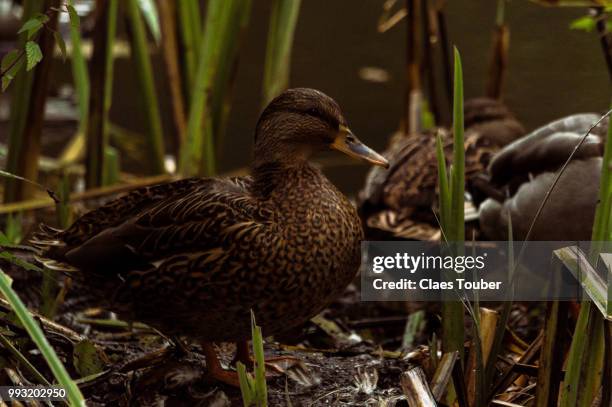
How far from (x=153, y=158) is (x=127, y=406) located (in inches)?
89.5

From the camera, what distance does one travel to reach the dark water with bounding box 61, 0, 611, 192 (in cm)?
591

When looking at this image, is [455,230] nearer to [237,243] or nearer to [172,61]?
[237,243]

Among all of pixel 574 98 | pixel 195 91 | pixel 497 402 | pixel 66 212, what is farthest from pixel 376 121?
pixel 497 402

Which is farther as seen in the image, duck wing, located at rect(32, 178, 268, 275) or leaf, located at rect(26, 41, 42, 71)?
duck wing, located at rect(32, 178, 268, 275)

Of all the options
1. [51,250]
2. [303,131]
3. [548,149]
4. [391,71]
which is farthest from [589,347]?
[391,71]

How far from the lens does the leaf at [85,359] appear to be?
2641mm

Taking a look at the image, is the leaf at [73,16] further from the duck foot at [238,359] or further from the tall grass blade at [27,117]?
the tall grass blade at [27,117]

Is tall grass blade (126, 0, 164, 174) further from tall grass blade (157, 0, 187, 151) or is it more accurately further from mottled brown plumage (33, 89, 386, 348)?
mottled brown plumage (33, 89, 386, 348)

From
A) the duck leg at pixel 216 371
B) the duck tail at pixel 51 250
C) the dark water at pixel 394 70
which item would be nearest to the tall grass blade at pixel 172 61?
the dark water at pixel 394 70

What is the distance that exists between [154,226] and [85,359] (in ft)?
1.24

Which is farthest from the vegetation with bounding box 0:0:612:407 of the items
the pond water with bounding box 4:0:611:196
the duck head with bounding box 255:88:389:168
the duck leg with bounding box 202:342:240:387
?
the pond water with bounding box 4:0:611:196

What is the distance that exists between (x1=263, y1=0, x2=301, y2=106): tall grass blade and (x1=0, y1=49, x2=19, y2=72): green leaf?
1.98m

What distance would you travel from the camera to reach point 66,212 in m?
3.43

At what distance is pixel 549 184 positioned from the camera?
392 centimetres
